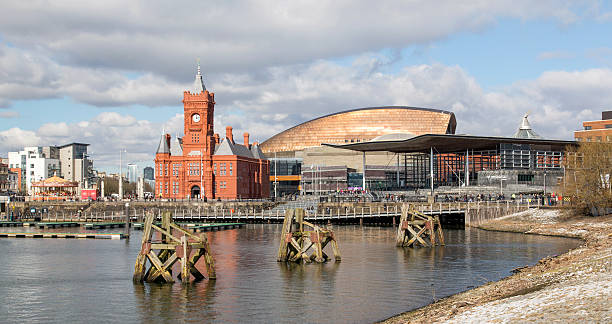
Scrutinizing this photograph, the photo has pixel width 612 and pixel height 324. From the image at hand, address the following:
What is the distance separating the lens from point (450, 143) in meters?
114

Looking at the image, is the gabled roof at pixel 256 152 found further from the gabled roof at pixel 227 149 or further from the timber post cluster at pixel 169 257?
the timber post cluster at pixel 169 257

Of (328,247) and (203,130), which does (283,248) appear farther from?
(203,130)

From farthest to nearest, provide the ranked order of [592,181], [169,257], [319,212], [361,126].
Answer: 1. [361,126]
2. [319,212]
3. [592,181]
4. [169,257]

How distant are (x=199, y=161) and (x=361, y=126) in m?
73.8

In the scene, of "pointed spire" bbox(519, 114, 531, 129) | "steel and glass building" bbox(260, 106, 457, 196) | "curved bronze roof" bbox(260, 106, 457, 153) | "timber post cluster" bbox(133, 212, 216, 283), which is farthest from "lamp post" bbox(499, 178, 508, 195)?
"timber post cluster" bbox(133, 212, 216, 283)

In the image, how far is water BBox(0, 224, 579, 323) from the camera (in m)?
29.3

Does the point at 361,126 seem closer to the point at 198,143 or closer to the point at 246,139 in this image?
the point at 246,139

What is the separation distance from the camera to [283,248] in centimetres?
4522

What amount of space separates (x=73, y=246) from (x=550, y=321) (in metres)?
52.3

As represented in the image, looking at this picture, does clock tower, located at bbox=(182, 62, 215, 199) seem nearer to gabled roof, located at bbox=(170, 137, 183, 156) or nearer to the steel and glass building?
gabled roof, located at bbox=(170, 137, 183, 156)

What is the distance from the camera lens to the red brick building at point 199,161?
123562 millimetres

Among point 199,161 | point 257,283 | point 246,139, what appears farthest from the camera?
point 246,139

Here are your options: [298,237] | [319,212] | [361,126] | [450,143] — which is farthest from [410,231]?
[361,126]

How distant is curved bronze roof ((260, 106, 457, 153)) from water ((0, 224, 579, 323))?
12039 centimetres
